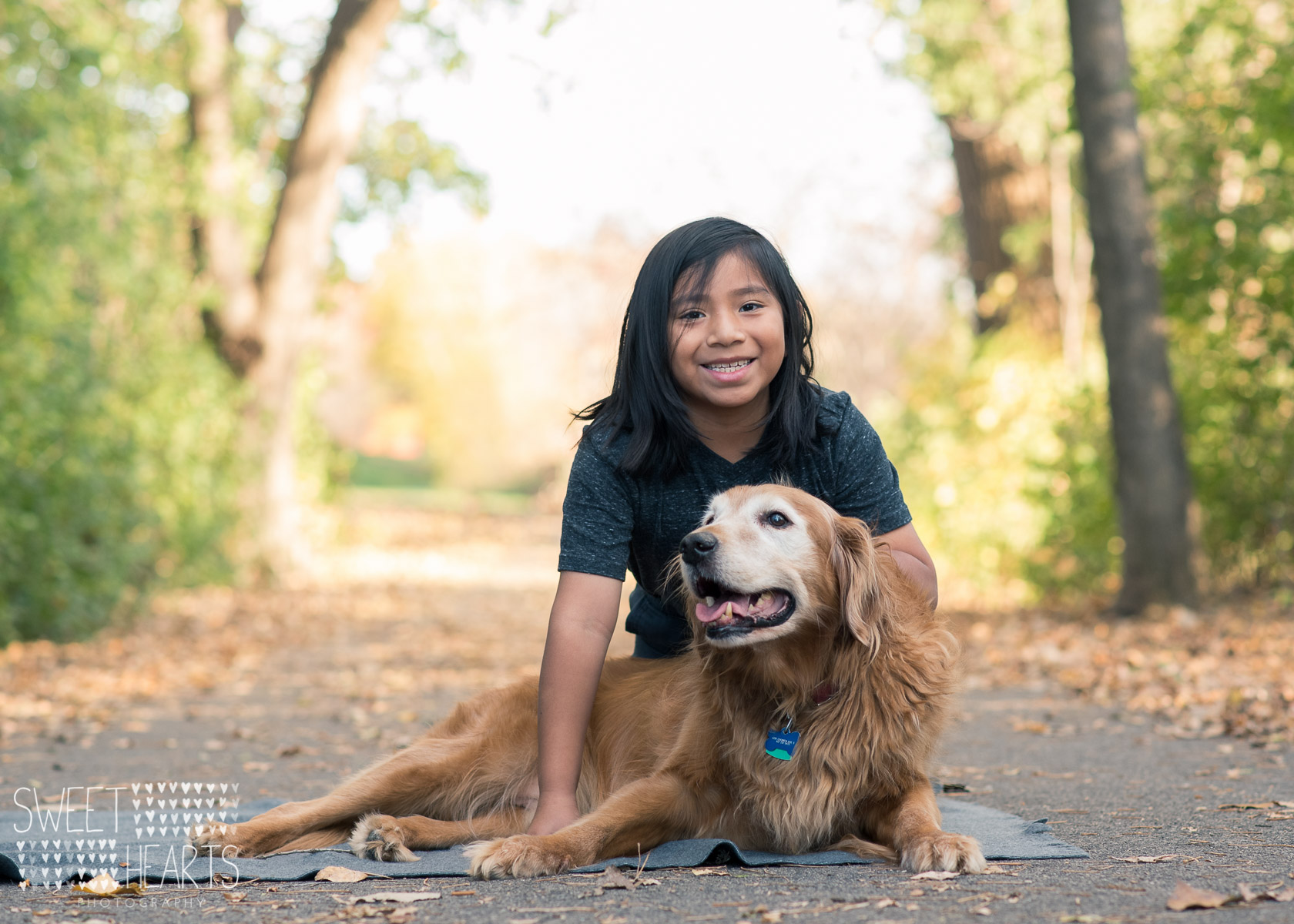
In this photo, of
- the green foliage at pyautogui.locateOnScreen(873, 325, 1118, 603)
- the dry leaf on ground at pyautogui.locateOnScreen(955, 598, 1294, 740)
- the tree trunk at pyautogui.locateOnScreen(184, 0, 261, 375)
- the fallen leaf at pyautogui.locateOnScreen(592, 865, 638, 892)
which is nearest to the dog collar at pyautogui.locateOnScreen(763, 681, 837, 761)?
the fallen leaf at pyautogui.locateOnScreen(592, 865, 638, 892)

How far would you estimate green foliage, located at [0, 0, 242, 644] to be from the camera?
8078 mm

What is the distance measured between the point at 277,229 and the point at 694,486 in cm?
1094

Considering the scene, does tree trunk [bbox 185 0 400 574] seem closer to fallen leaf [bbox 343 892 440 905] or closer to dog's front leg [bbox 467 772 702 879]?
dog's front leg [bbox 467 772 702 879]

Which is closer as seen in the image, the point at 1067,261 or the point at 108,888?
the point at 108,888

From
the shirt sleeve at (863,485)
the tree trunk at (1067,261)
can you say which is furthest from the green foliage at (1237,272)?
the shirt sleeve at (863,485)

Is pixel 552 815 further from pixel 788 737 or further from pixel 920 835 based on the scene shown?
pixel 920 835

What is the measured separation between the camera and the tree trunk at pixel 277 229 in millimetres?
13227

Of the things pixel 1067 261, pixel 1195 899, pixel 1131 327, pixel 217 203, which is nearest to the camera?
pixel 1195 899

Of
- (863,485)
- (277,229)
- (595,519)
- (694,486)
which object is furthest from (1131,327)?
(277,229)

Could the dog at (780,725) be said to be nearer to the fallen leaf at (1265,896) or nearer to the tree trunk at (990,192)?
the fallen leaf at (1265,896)

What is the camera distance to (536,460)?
38.0 metres

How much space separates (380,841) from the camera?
11.0ft

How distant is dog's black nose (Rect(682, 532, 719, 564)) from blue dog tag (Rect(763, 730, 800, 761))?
548 mm

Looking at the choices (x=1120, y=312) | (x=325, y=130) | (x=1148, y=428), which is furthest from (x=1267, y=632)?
(x=325, y=130)
